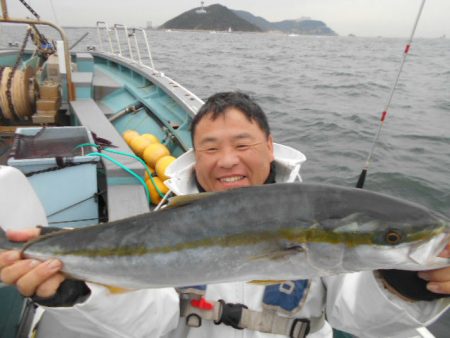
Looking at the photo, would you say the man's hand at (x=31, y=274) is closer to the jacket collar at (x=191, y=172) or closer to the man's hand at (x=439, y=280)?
the jacket collar at (x=191, y=172)

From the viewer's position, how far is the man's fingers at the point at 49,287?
1.82 meters

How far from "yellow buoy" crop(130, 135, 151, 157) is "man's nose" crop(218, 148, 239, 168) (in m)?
3.61

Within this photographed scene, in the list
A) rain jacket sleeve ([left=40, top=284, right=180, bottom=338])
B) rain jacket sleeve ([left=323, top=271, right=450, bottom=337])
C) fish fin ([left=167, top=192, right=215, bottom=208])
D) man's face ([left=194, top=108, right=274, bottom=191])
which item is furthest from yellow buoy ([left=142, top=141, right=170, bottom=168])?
fish fin ([left=167, top=192, right=215, bottom=208])

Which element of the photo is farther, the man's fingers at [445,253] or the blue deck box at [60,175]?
the blue deck box at [60,175]

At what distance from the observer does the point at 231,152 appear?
8.10ft

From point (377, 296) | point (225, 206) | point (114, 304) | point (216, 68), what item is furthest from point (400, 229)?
point (216, 68)

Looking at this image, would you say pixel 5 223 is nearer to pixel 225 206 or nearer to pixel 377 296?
pixel 225 206

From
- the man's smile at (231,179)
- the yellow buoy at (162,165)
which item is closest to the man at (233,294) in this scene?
the man's smile at (231,179)

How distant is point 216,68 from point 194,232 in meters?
21.9

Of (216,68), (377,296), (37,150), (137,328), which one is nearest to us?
(377,296)

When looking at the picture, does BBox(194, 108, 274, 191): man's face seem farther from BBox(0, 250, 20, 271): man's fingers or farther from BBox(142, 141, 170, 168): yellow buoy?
BBox(142, 141, 170, 168): yellow buoy

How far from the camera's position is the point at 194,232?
166 cm

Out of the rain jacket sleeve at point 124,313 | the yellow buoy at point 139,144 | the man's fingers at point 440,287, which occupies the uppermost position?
the man's fingers at point 440,287

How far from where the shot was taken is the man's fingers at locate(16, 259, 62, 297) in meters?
1.79
